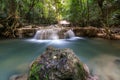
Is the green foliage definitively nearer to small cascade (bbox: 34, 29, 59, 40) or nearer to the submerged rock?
small cascade (bbox: 34, 29, 59, 40)

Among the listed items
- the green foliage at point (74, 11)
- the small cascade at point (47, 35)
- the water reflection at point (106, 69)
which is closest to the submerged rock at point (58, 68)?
the water reflection at point (106, 69)

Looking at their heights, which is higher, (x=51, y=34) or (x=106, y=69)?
(x=51, y=34)

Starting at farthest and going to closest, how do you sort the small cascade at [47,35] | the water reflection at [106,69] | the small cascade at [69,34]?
the small cascade at [69,34] → the small cascade at [47,35] → the water reflection at [106,69]

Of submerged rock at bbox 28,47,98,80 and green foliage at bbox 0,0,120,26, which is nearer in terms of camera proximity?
submerged rock at bbox 28,47,98,80

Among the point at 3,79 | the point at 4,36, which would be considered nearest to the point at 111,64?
the point at 3,79

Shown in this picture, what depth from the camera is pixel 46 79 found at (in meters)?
3.20

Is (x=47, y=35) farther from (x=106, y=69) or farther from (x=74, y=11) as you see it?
(x=106, y=69)

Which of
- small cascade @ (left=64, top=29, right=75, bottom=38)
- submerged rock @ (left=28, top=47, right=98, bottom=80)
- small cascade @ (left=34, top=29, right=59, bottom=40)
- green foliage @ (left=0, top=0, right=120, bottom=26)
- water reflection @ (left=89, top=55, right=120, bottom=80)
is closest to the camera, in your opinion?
submerged rock @ (left=28, top=47, right=98, bottom=80)

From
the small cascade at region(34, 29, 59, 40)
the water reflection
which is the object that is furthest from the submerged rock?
the small cascade at region(34, 29, 59, 40)

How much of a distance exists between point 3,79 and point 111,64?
3.65 meters

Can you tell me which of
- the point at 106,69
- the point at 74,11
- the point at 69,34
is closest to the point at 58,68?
the point at 106,69

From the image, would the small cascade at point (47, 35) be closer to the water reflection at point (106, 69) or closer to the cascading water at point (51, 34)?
the cascading water at point (51, 34)

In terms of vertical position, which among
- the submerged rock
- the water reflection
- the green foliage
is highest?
the green foliage

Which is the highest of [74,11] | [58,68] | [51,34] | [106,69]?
[74,11]
